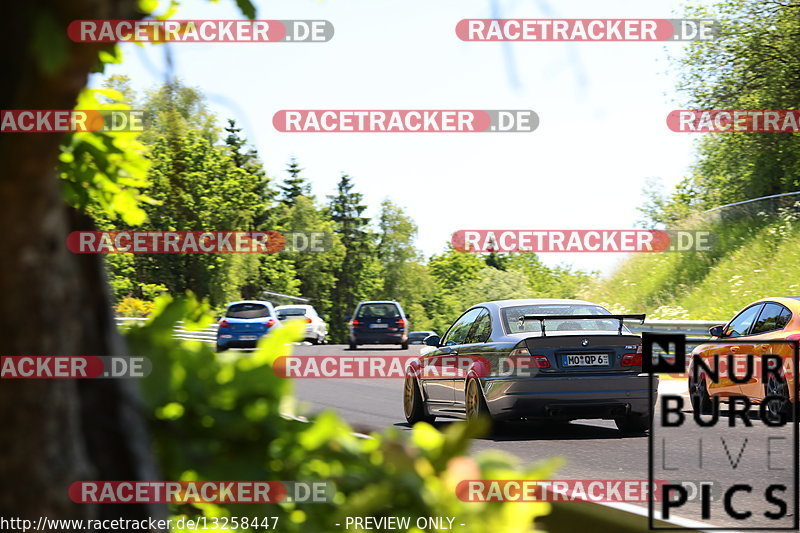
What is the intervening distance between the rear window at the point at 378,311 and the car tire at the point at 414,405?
28638 millimetres

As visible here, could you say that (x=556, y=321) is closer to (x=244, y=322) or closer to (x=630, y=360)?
(x=630, y=360)

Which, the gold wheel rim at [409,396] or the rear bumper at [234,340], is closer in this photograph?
the gold wheel rim at [409,396]

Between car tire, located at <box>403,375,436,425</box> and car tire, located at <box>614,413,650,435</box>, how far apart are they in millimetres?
2325

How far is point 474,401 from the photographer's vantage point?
11633mm

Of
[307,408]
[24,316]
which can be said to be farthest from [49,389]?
[307,408]

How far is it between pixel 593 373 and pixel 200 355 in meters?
9.21

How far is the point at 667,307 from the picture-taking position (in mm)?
38031

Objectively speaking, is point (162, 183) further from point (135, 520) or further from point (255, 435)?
point (135, 520)

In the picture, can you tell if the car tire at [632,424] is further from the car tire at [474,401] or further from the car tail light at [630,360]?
the car tire at [474,401]

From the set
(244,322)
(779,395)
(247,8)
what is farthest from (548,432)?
(244,322)

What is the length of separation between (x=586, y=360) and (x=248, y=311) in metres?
21.7

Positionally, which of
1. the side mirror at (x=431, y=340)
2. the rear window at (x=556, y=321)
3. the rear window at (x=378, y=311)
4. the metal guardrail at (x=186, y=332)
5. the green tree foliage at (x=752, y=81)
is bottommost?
the rear window at (x=378, y=311)

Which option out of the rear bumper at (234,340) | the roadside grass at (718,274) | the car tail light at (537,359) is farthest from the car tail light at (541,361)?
the roadside grass at (718,274)

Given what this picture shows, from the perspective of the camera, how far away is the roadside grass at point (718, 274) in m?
34.4
